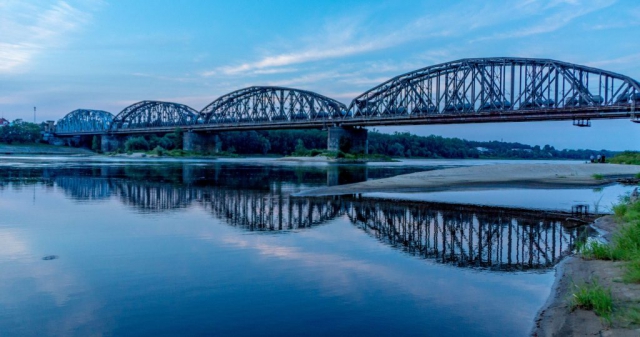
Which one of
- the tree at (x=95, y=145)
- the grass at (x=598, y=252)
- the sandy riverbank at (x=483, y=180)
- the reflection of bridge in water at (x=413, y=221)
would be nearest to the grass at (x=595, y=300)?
the grass at (x=598, y=252)

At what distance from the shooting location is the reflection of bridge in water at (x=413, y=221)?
40.5 feet

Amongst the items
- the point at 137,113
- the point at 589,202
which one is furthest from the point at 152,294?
the point at 137,113

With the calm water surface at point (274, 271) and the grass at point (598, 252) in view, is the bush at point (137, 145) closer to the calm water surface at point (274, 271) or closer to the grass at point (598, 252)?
the calm water surface at point (274, 271)

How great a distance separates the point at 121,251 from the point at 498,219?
12189 mm

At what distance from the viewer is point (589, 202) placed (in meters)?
23.3

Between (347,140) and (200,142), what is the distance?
54.7 metres

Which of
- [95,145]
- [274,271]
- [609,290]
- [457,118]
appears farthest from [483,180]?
[95,145]

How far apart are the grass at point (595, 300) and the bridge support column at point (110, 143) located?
188207mm

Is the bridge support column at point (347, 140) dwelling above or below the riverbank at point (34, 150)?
above

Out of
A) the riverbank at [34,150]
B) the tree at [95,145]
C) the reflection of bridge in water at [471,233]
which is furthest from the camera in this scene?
the tree at [95,145]

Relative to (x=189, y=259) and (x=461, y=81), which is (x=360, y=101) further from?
(x=189, y=259)

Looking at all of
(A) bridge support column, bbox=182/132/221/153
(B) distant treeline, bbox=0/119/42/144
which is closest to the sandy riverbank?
(A) bridge support column, bbox=182/132/221/153

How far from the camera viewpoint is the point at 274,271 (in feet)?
34.1

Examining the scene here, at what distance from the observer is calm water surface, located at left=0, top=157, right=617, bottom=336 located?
24.4 feet
